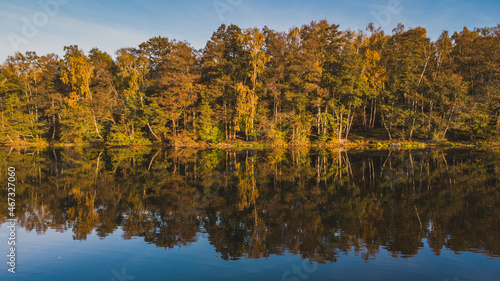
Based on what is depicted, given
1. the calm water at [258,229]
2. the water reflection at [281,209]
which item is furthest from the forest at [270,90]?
the calm water at [258,229]

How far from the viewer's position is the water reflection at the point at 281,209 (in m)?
8.79

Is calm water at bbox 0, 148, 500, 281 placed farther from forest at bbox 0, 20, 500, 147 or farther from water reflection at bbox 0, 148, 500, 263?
forest at bbox 0, 20, 500, 147

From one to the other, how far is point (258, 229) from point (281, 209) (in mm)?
2321

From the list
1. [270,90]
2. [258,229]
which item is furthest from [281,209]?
[270,90]

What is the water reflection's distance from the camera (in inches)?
346

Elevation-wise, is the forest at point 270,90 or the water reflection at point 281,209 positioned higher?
the forest at point 270,90

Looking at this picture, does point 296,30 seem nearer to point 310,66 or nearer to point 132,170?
point 310,66

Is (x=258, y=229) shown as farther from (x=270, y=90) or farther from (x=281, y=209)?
(x=270, y=90)

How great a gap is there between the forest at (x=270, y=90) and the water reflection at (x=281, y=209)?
23615mm

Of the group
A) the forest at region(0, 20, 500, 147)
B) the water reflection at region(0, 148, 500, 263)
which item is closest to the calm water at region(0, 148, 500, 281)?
the water reflection at region(0, 148, 500, 263)

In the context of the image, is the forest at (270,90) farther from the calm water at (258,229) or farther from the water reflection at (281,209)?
the calm water at (258,229)

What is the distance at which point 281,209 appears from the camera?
11875mm

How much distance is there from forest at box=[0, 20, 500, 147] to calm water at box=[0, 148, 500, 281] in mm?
26367

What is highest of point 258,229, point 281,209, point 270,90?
point 270,90
